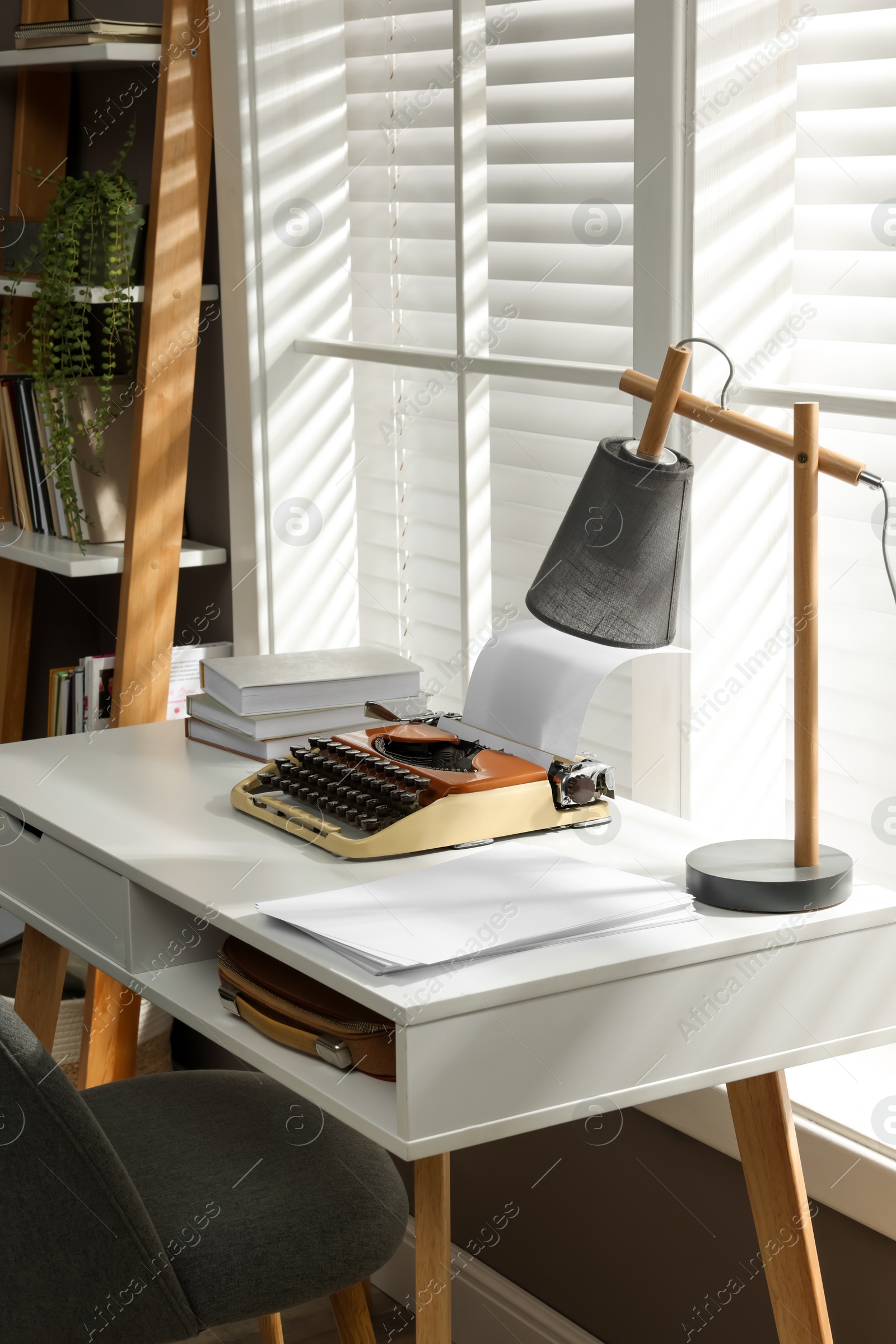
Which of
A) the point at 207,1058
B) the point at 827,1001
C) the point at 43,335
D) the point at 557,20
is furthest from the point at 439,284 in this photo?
the point at 207,1058

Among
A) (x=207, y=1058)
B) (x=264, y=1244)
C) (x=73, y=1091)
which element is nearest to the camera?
(x=73, y=1091)

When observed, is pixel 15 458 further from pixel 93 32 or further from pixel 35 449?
pixel 93 32

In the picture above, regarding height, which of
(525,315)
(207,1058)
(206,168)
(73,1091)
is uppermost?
(206,168)

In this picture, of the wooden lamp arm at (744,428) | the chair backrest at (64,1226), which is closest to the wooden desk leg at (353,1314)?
the chair backrest at (64,1226)

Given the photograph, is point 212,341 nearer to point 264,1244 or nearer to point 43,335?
point 43,335

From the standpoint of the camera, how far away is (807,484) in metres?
1.22

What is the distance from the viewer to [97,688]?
2373 mm

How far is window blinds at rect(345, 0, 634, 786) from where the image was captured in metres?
1.74

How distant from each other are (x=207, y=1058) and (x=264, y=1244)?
48.3 inches

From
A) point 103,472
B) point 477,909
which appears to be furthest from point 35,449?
point 477,909

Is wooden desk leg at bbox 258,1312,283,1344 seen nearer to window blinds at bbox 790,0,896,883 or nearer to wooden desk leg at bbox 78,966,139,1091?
wooden desk leg at bbox 78,966,139,1091

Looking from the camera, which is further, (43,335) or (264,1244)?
(43,335)

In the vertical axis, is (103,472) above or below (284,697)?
above

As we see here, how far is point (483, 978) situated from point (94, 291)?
148 cm
